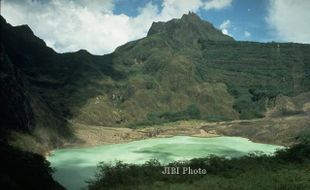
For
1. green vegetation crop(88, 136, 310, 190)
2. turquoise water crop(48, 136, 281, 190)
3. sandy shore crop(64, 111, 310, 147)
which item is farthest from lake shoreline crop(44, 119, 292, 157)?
green vegetation crop(88, 136, 310, 190)

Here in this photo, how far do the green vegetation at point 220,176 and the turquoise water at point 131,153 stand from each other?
16357mm

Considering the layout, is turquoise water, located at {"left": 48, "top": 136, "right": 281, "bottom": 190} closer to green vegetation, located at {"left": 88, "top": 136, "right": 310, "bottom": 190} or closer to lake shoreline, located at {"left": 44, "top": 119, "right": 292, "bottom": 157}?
lake shoreline, located at {"left": 44, "top": 119, "right": 292, "bottom": 157}

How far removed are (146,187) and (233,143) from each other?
291 feet

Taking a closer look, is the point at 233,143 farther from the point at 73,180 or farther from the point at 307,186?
the point at 307,186

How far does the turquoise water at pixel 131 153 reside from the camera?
78.1 metres

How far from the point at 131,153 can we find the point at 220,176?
2202 inches

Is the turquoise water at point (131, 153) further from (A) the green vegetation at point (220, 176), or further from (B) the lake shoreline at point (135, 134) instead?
(A) the green vegetation at point (220, 176)

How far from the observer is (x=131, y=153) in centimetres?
10525

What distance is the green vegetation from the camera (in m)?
43.7

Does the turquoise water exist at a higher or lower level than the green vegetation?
higher

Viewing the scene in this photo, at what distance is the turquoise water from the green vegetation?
16357mm

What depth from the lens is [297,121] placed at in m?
135

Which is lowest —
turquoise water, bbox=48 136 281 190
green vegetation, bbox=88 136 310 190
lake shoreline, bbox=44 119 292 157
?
green vegetation, bbox=88 136 310 190

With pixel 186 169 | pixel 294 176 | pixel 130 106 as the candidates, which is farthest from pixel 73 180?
pixel 130 106
